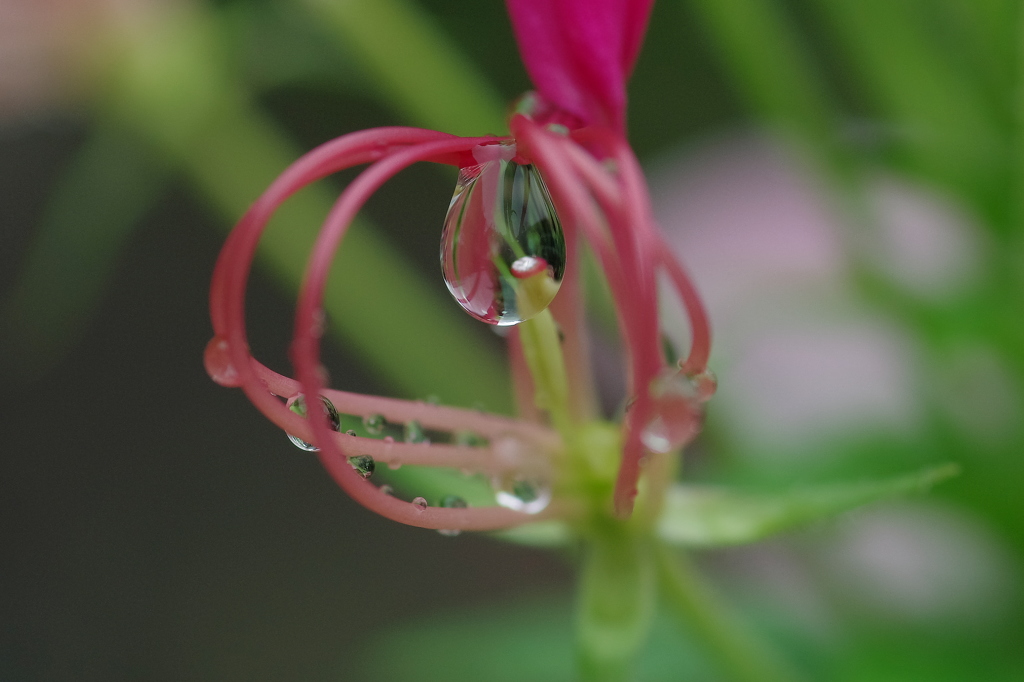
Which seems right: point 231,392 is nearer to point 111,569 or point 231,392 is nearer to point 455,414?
point 111,569

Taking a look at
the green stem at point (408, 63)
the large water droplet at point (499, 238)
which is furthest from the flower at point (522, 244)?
the green stem at point (408, 63)

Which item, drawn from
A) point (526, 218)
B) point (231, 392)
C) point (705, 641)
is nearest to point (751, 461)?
point (705, 641)

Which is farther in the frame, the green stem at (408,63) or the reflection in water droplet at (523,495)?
the green stem at (408,63)

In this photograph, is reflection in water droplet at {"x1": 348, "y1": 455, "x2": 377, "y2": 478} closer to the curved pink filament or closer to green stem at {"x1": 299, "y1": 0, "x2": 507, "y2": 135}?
the curved pink filament

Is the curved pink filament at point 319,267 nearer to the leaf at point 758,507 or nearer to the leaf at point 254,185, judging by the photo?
the leaf at point 758,507

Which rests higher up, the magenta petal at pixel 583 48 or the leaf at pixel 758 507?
the magenta petal at pixel 583 48

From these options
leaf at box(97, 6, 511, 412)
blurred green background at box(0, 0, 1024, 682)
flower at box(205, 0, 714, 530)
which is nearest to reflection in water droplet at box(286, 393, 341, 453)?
flower at box(205, 0, 714, 530)

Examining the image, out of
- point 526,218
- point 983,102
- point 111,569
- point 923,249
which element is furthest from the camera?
point 111,569
